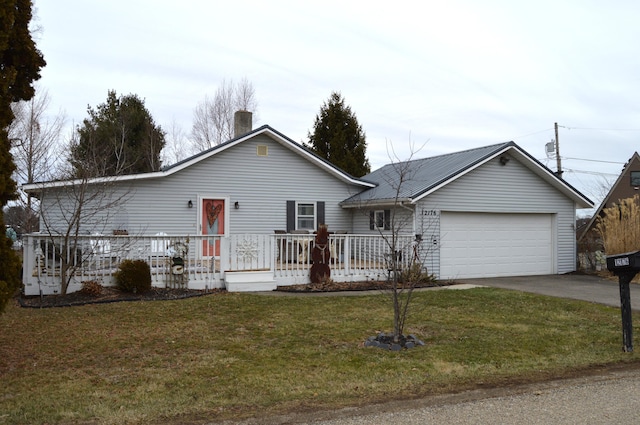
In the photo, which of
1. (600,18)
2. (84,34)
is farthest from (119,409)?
Result: (600,18)

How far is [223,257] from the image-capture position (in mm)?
12391

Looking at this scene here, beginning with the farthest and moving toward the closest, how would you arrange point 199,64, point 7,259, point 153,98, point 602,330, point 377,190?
1. point 153,98
2. point 199,64
3. point 377,190
4. point 602,330
5. point 7,259

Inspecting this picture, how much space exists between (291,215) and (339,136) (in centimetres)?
1451

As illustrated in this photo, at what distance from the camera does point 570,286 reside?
46.0 ft

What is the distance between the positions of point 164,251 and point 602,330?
872 cm

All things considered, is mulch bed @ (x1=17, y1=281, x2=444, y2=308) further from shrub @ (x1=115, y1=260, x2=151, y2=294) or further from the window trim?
the window trim

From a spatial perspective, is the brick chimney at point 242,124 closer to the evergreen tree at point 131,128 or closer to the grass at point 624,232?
the evergreen tree at point 131,128

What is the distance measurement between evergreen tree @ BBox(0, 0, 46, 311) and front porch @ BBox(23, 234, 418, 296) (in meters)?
4.57

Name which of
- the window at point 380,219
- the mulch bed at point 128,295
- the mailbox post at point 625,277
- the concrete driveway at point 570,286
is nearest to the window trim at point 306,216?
the window at point 380,219

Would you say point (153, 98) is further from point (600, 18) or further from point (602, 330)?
point (602, 330)

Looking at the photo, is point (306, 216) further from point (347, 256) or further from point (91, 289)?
point (91, 289)

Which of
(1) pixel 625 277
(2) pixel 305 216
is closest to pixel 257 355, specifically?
(1) pixel 625 277

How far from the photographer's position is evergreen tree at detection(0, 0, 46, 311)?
6074 mm

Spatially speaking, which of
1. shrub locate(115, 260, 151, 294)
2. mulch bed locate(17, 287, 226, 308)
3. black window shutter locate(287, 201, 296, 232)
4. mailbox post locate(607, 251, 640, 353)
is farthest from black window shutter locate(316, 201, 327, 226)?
mailbox post locate(607, 251, 640, 353)
